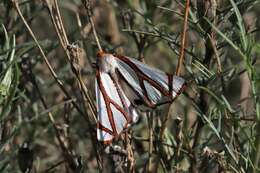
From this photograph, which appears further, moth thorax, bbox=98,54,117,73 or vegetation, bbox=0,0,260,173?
moth thorax, bbox=98,54,117,73

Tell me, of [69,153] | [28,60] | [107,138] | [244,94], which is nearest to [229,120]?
[107,138]

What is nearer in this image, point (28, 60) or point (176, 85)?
point (176, 85)

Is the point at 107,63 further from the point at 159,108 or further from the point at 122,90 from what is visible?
the point at 159,108

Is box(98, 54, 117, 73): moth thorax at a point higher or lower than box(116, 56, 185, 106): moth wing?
higher

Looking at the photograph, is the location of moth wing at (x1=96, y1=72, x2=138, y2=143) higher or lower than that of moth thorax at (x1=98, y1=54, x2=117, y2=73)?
lower

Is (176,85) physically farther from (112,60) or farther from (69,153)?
(69,153)

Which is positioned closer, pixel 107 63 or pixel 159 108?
pixel 107 63

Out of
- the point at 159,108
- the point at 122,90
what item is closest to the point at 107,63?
the point at 122,90

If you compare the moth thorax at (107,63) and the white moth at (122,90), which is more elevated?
the moth thorax at (107,63)
